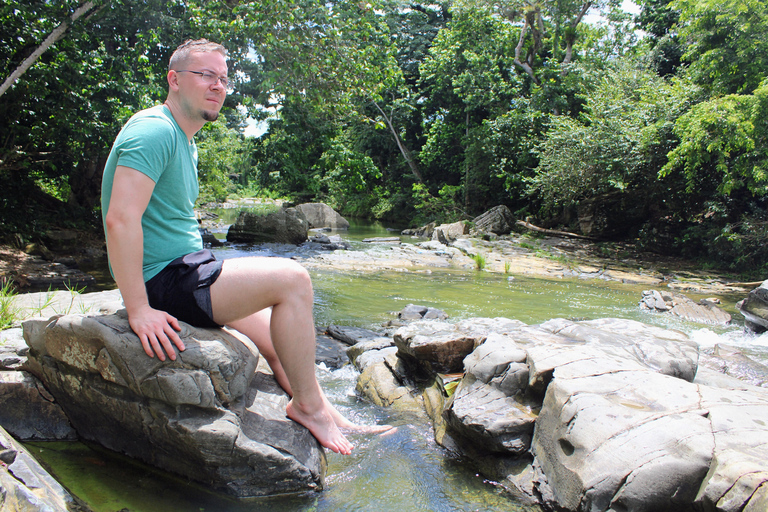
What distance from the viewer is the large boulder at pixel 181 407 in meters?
2.26

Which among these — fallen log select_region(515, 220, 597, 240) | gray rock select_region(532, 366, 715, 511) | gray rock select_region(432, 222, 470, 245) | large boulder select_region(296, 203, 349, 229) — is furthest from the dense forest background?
gray rock select_region(532, 366, 715, 511)

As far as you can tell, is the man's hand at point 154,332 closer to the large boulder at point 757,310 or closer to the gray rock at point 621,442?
the gray rock at point 621,442

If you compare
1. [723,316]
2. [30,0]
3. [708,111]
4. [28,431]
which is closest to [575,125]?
[708,111]

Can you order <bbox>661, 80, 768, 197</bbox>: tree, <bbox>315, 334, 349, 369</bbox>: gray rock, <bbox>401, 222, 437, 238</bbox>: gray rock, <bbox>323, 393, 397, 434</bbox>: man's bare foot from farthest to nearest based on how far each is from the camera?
<bbox>401, 222, 437, 238</bbox>: gray rock
<bbox>661, 80, 768, 197</bbox>: tree
<bbox>315, 334, 349, 369</bbox>: gray rock
<bbox>323, 393, 397, 434</bbox>: man's bare foot

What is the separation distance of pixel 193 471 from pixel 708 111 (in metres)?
12.5

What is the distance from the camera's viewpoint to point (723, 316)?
7.44 m

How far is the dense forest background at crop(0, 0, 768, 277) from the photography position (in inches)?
332

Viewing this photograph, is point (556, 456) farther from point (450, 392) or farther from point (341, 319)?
point (341, 319)

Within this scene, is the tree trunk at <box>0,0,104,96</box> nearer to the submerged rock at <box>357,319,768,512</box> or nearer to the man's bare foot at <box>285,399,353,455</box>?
the submerged rock at <box>357,319,768,512</box>

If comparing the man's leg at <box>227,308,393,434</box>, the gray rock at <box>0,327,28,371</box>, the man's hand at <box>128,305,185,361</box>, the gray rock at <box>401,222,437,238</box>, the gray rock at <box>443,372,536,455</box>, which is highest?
the man's hand at <box>128,305,185,361</box>

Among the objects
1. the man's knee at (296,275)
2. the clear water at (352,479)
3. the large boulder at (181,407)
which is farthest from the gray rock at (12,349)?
the man's knee at (296,275)

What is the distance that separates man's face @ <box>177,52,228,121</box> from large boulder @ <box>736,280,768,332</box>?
744cm

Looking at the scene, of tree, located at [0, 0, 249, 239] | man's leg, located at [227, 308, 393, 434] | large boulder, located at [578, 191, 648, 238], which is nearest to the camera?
man's leg, located at [227, 308, 393, 434]

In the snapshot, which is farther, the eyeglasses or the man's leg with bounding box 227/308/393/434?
the man's leg with bounding box 227/308/393/434
